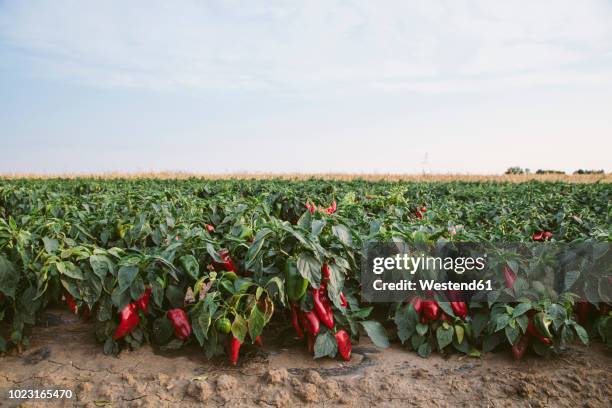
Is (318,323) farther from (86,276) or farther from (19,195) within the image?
(19,195)

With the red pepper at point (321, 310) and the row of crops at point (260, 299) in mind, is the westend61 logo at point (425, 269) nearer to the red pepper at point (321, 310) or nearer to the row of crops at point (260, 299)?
the row of crops at point (260, 299)

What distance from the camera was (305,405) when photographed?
2477 mm

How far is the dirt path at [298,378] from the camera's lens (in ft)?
8.20

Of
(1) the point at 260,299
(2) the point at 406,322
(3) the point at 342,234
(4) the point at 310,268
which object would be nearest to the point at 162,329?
(1) the point at 260,299

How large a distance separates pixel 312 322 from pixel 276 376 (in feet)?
Answer: 1.08

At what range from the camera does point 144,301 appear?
268 centimetres

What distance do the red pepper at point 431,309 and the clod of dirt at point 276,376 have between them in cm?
88

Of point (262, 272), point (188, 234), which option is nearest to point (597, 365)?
point (262, 272)

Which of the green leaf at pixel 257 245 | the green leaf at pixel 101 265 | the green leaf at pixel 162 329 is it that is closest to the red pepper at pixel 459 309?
the green leaf at pixel 257 245

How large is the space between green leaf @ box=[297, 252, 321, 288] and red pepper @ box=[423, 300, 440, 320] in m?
0.77

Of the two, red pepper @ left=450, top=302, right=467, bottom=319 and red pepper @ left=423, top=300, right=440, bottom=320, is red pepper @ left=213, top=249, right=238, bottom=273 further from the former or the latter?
red pepper @ left=450, top=302, right=467, bottom=319

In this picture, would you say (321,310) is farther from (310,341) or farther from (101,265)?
(101,265)

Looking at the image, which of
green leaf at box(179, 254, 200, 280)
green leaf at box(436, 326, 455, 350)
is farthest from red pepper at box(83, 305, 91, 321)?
green leaf at box(436, 326, 455, 350)

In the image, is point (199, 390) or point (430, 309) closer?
point (199, 390)
